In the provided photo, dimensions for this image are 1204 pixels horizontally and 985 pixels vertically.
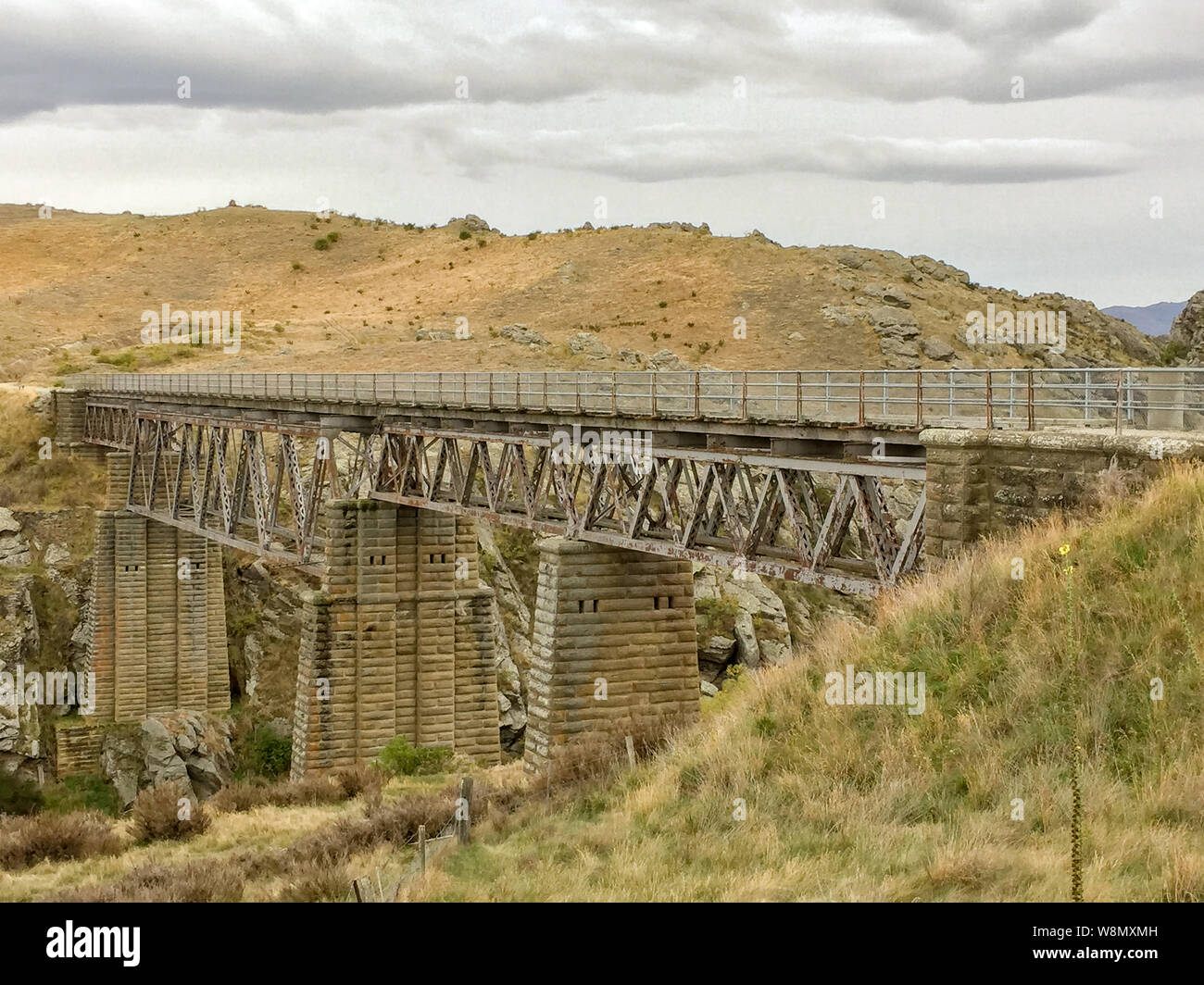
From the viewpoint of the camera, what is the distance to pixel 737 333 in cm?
8188

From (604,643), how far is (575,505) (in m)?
6.68

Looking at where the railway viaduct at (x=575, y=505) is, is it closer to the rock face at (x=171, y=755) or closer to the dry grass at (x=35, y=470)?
the rock face at (x=171, y=755)

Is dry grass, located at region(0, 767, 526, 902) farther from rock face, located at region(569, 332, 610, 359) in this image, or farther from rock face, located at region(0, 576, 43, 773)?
rock face, located at region(569, 332, 610, 359)

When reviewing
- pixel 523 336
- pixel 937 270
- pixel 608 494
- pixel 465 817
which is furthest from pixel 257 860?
pixel 937 270

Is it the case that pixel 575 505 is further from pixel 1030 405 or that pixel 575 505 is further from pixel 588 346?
pixel 588 346

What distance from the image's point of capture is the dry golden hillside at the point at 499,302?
265ft

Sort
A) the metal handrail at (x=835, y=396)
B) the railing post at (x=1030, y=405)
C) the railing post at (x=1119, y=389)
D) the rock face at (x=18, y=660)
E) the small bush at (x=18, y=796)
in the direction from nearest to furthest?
the railing post at (x=1119, y=389) < the metal handrail at (x=835, y=396) < the railing post at (x=1030, y=405) < the small bush at (x=18, y=796) < the rock face at (x=18, y=660)

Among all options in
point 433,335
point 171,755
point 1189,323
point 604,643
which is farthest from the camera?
point 433,335

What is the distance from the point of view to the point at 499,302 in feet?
315

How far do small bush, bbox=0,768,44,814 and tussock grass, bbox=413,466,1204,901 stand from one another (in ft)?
114

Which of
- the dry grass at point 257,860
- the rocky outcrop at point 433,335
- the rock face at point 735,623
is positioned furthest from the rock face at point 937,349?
the dry grass at point 257,860

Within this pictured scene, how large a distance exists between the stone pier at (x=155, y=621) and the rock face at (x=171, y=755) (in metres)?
2.07
